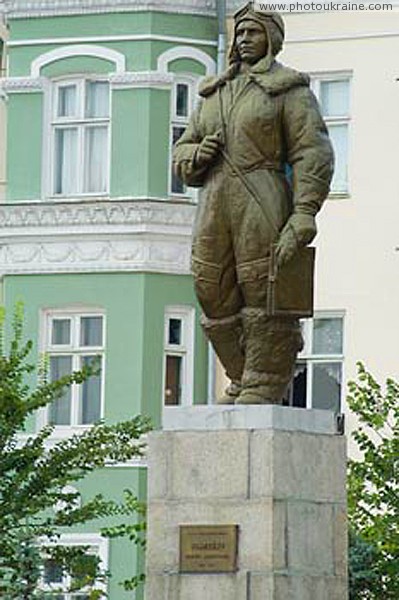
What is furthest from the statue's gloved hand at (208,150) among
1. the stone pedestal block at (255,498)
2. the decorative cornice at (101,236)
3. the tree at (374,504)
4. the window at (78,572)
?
the decorative cornice at (101,236)

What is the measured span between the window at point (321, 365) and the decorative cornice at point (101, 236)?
6.58ft

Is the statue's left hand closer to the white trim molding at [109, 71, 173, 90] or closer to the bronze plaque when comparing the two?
the bronze plaque

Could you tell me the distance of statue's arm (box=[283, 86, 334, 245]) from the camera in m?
23.8

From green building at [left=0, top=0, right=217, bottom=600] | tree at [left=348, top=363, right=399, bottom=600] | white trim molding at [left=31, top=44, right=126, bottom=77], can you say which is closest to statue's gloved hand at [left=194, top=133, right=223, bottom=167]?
tree at [left=348, top=363, right=399, bottom=600]

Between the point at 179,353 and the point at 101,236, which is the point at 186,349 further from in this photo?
the point at 101,236

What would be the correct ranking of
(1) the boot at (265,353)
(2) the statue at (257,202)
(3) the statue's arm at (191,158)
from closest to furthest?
(2) the statue at (257,202) < (1) the boot at (265,353) < (3) the statue's arm at (191,158)

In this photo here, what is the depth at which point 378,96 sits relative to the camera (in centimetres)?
4562

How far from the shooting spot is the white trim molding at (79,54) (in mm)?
45969

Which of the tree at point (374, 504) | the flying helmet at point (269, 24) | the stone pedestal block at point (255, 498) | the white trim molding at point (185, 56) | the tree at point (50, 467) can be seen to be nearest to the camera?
the stone pedestal block at point (255, 498)

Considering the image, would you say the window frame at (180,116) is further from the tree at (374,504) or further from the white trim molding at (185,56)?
the tree at (374,504)

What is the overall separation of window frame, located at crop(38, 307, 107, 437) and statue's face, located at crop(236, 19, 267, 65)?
21.0 m

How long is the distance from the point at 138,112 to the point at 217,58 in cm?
147

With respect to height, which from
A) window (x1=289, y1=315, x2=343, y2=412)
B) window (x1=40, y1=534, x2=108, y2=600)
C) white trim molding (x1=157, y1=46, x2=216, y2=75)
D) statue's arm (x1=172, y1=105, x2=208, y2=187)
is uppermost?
white trim molding (x1=157, y1=46, x2=216, y2=75)

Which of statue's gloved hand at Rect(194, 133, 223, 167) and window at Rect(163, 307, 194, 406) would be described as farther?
window at Rect(163, 307, 194, 406)
